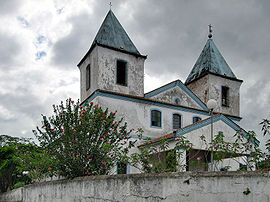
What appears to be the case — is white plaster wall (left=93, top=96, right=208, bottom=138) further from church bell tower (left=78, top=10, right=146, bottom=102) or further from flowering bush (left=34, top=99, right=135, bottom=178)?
flowering bush (left=34, top=99, right=135, bottom=178)

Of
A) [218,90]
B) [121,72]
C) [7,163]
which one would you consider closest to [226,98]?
[218,90]

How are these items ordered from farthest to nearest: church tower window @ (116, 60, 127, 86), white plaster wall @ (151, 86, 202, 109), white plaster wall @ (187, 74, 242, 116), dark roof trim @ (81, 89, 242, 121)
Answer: white plaster wall @ (187, 74, 242, 116), white plaster wall @ (151, 86, 202, 109), church tower window @ (116, 60, 127, 86), dark roof trim @ (81, 89, 242, 121)

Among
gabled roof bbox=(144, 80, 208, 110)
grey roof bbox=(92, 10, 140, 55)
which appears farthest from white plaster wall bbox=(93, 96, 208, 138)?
grey roof bbox=(92, 10, 140, 55)

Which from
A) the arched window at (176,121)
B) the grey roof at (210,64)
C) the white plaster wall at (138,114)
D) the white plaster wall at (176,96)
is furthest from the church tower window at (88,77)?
the grey roof at (210,64)

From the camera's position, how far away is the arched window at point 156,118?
21406 mm

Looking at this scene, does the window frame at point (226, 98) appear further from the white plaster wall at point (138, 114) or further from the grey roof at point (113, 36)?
the grey roof at point (113, 36)

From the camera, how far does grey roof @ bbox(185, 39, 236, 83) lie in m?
26.4

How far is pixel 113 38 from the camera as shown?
22422 mm

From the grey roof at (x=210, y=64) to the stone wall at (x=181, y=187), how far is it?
20789 mm

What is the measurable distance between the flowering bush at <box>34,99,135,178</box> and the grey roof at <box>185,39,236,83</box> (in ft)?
59.5

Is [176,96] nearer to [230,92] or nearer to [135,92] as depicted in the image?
[135,92]

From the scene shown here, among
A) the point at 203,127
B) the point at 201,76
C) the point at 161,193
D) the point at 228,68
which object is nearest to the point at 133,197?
the point at 161,193

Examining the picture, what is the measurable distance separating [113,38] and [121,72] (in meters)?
2.68

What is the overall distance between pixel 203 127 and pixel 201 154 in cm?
299
